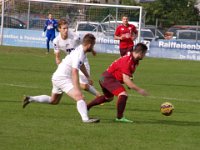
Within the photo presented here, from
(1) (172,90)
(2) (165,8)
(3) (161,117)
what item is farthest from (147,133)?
(2) (165,8)

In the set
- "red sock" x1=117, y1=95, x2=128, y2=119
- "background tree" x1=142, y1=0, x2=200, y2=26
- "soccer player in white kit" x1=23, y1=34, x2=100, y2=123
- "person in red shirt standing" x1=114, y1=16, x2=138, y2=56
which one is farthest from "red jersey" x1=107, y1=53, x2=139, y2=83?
"background tree" x1=142, y1=0, x2=200, y2=26

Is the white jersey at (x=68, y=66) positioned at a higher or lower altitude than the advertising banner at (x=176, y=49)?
higher

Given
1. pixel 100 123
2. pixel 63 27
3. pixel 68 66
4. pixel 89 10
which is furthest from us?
pixel 89 10

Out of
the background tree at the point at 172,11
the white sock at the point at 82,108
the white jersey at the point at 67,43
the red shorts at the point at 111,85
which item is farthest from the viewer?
the background tree at the point at 172,11

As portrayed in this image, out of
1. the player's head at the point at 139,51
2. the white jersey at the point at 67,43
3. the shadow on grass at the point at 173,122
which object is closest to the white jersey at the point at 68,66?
the player's head at the point at 139,51

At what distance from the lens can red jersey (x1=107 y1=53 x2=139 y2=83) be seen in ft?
40.5

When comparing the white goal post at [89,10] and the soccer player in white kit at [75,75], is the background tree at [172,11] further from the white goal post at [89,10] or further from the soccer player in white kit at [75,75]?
the soccer player in white kit at [75,75]

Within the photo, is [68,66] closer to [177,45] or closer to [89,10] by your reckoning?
[177,45]

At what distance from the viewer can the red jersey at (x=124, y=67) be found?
40.5 ft

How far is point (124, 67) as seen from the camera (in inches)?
488

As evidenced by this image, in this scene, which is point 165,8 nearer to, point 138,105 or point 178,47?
point 178,47

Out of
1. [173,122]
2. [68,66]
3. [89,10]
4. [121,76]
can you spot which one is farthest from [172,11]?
[68,66]

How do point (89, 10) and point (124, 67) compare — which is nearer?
point (124, 67)

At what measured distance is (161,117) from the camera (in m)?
13.8
